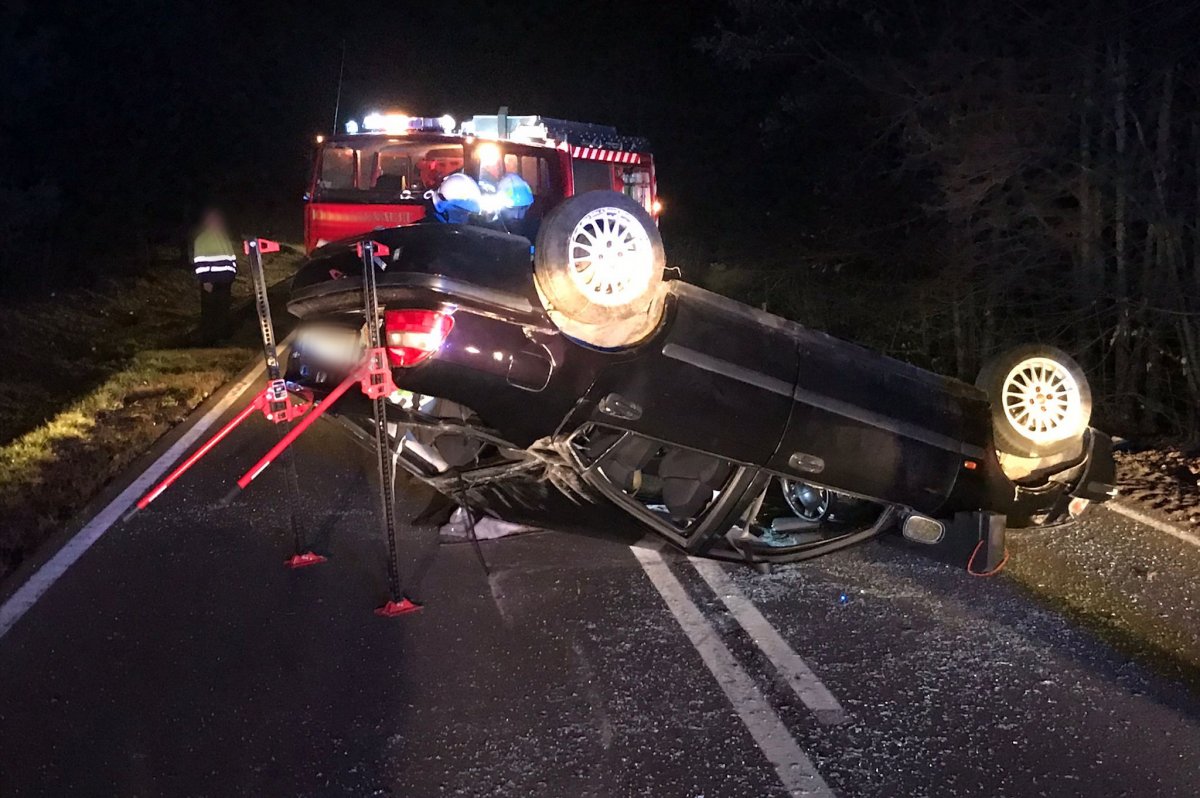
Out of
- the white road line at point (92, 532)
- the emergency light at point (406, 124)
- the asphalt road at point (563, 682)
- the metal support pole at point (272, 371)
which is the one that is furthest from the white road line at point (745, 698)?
the emergency light at point (406, 124)

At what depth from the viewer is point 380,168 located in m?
10.3

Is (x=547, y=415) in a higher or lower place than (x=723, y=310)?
lower

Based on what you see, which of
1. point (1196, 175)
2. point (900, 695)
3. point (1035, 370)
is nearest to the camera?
point (900, 695)

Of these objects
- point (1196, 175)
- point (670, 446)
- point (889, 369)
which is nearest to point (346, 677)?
point (670, 446)

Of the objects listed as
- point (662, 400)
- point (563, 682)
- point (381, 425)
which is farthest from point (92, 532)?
point (662, 400)

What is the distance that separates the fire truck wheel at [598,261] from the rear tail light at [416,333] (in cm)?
45

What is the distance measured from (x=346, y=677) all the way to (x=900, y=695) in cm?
228

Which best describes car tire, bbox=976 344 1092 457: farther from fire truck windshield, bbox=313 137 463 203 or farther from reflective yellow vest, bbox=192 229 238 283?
reflective yellow vest, bbox=192 229 238 283

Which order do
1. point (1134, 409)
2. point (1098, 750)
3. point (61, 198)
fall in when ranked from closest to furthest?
point (1098, 750), point (1134, 409), point (61, 198)

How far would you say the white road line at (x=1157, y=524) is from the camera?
6.39m

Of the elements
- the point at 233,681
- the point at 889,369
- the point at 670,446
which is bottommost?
the point at 233,681

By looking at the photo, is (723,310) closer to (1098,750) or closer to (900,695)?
(900,695)

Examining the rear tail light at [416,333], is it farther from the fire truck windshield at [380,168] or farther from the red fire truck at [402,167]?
the fire truck windshield at [380,168]

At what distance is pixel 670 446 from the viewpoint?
482cm
